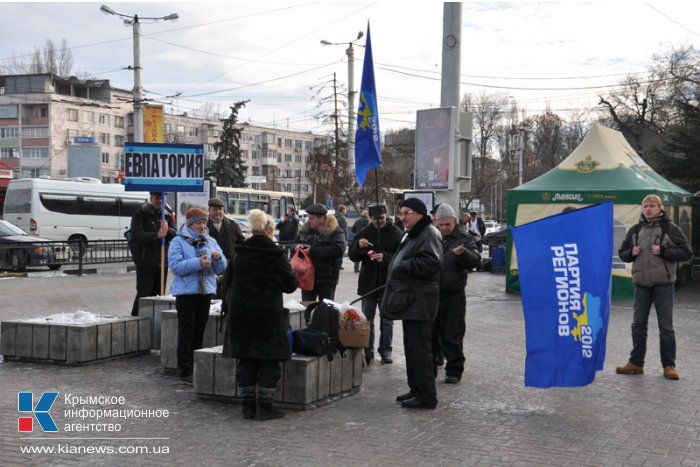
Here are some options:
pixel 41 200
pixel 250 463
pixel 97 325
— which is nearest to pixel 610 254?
pixel 250 463

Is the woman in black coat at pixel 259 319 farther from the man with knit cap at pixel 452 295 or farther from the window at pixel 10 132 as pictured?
the window at pixel 10 132

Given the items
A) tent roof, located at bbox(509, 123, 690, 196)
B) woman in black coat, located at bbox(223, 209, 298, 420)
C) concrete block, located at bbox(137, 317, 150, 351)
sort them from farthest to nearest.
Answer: tent roof, located at bbox(509, 123, 690, 196) < concrete block, located at bbox(137, 317, 150, 351) < woman in black coat, located at bbox(223, 209, 298, 420)

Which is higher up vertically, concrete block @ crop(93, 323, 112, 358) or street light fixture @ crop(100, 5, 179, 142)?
street light fixture @ crop(100, 5, 179, 142)

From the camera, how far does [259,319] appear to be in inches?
252

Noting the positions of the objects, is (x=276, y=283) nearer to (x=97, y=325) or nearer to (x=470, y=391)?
(x=470, y=391)

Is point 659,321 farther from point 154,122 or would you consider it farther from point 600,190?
point 154,122

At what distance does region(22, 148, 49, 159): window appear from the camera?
8731 centimetres

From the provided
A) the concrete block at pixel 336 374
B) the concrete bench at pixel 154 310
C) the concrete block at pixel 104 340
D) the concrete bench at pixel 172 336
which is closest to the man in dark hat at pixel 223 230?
the concrete bench at pixel 154 310

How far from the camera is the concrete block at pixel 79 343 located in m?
8.49

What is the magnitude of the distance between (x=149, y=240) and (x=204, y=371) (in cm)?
284

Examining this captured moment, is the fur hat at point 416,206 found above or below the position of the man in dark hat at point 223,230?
above

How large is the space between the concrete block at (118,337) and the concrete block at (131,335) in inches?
1.8

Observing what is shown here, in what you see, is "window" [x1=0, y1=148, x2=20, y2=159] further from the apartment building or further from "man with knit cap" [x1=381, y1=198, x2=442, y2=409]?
"man with knit cap" [x1=381, y1=198, x2=442, y2=409]

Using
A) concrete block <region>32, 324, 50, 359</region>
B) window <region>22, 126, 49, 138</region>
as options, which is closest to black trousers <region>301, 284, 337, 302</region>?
concrete block <region>32, 324, 50, 359</region>
